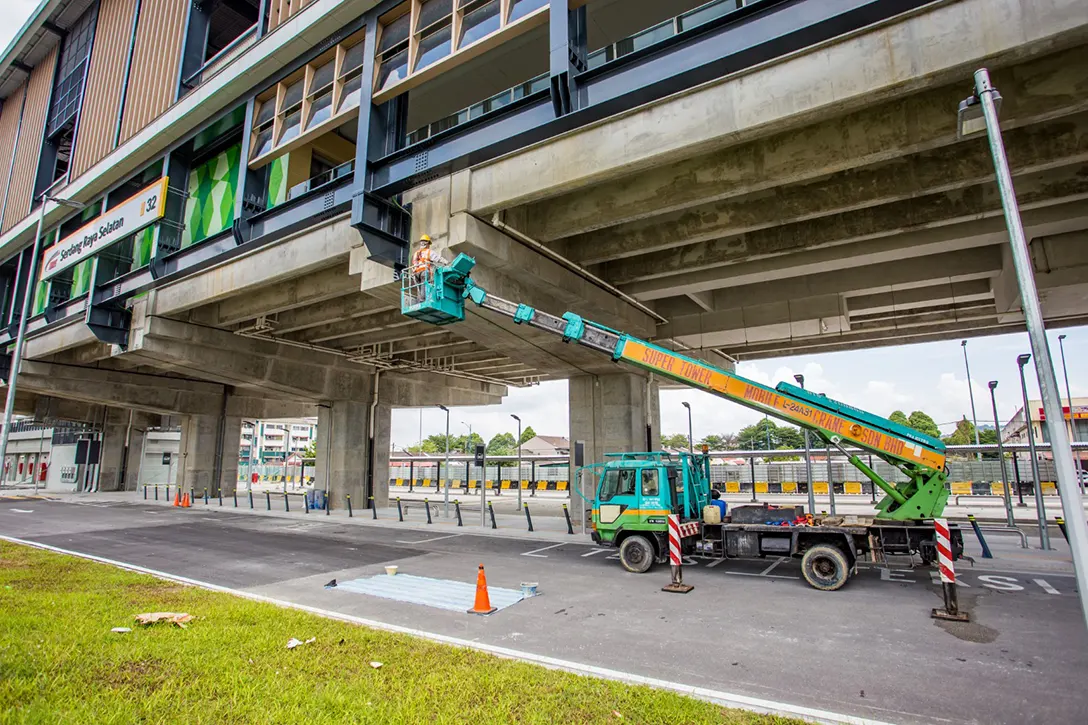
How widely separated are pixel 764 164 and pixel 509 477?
60.7 meters

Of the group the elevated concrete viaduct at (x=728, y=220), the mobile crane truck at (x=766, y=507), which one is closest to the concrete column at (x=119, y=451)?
the elevated concrete viaduct at (x=728, y=220)

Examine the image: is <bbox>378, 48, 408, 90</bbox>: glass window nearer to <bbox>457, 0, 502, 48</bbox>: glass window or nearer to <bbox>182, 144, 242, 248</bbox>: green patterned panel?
<bbox>457, 0, 502, 48</bbox>: glass window

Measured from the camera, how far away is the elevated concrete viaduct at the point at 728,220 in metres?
8.86

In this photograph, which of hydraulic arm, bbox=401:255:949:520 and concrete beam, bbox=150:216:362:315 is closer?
hydraulic arm, bbox=401:255:949:520

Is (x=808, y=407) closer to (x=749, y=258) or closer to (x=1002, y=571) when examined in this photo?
(x=749, y=258)

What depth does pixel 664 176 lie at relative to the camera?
12.1 meters

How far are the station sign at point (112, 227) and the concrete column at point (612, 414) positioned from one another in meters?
17.2

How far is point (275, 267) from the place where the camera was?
60.1 ft

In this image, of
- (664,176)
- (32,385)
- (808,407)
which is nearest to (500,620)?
(808,407)

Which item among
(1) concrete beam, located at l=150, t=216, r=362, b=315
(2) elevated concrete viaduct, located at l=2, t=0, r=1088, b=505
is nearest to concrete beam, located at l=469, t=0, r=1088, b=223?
(2) elevated concrete viaduct, located at l=2, t=0, r=1088, b=505

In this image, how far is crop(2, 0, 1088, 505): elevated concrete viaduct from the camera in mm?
8859

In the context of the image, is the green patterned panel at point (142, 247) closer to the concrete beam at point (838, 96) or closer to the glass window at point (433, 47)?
the glass window at point (433, 47)

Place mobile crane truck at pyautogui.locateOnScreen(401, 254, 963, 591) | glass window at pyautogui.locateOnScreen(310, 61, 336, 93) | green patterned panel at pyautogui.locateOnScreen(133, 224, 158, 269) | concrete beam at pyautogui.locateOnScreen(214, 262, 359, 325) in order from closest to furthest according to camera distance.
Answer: mobile crane truck at pyautogui.locateOnScreen(401, 254, 963, 591)
glass window at pyautogui.locateOnScreen(310, 61, 336, 93)
concrete beam at pyautogui.locateOnScreen(214, 262, 359, 325)
green patterned panel at pyautogui.locateOnScreen(133, 224, 158, 269)

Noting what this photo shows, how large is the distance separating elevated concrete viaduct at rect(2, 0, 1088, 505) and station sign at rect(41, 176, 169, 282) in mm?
2423
